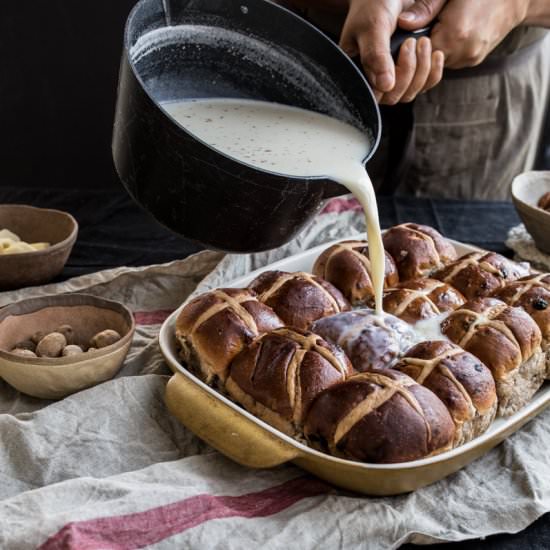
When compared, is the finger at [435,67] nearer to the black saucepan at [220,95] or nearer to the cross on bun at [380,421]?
the black saucepan at [220,95]

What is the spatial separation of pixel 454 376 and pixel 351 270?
371 millimetres

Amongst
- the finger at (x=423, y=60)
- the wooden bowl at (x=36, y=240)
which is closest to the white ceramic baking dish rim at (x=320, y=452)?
the wooden bowl at (x=36, y=240)

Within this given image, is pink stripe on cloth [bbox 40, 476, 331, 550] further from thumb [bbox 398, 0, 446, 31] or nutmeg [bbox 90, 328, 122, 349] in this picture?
thumb [bbox 398, 0, 446, 31]

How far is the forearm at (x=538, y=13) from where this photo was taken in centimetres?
194

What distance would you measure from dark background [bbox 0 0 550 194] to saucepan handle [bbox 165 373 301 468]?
69.4 inches

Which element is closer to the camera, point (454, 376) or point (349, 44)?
point (454, 376)

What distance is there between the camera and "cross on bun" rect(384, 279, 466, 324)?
4.75 ft

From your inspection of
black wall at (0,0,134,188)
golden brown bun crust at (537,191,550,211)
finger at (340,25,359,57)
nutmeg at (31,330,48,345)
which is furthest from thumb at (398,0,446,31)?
black wall at (0,0,134,188)

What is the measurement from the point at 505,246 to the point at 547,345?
22.2 inches

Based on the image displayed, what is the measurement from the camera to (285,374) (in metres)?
1.23

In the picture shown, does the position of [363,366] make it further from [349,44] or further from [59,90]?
[59,90]

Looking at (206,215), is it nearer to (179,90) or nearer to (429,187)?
(179,90)

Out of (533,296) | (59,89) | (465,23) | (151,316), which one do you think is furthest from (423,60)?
(59,89)

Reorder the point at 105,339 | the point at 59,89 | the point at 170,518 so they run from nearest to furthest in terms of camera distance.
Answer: the point at 170,518, the point at 105,339, the point at 59,89
